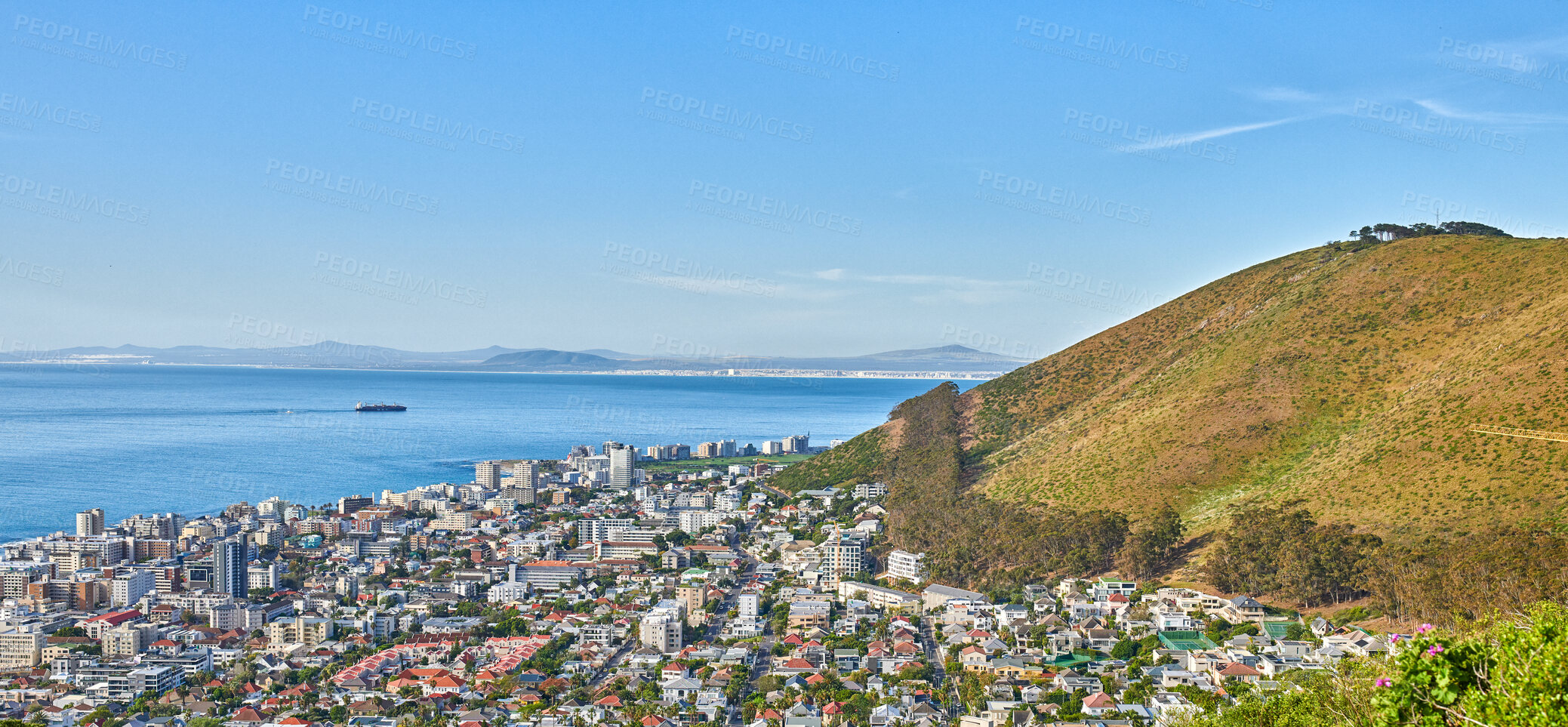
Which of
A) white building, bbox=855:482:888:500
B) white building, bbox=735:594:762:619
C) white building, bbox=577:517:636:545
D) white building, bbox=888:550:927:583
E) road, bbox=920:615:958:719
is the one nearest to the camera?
road, bbox=920:615:958:719

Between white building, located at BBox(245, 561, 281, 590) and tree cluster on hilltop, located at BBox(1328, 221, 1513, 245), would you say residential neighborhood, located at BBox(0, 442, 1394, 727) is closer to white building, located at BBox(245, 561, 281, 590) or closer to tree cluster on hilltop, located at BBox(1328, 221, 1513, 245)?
white building, located at BBox(245, 561, 281, 590)

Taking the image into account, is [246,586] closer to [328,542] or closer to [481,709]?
[328,542]

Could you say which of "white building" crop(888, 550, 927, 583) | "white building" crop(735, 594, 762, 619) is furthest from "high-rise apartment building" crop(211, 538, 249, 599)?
"white building" crop(888, 550, 927, 583)

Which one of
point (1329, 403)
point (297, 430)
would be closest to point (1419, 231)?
point (1329, 403)

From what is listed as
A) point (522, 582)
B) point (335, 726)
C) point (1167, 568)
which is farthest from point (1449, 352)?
point (335, 726)

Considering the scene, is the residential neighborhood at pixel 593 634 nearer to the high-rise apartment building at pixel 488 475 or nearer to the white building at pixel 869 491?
the white building at pixel 869 491

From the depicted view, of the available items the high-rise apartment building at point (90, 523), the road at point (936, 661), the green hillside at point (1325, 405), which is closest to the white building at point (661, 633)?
the road at point (936, 661)

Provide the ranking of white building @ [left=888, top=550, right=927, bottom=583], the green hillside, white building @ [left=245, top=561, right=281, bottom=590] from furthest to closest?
white building @ [left=245, top=561, right=281, bottom=590] → white building @ [left=888, top=550, right=927, bottom=583] → the green hillside

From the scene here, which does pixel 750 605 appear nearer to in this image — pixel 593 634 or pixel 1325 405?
pixel 593 634

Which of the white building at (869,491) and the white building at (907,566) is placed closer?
the white building at (907,566)
